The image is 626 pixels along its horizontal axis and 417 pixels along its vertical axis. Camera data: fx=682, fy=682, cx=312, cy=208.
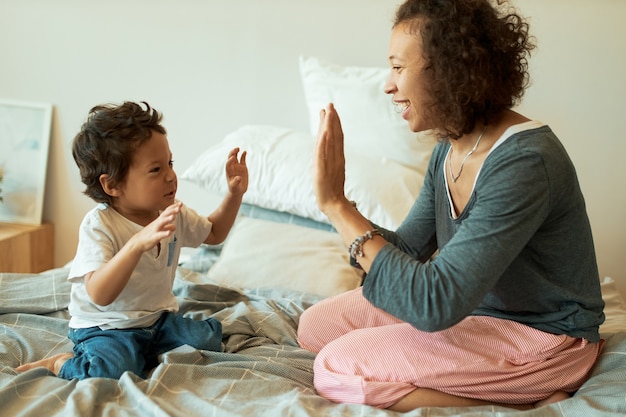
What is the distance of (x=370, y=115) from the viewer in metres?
2.23

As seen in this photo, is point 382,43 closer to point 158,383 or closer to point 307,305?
point 307,305

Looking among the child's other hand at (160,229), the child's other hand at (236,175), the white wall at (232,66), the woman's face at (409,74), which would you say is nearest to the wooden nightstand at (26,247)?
the white wall at (232,66)

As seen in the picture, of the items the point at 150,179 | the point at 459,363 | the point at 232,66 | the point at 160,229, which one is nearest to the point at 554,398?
the point at 459,363

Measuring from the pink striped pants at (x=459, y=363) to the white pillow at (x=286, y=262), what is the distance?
0.55 metres

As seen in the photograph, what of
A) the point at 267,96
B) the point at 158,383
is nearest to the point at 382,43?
the point at 267,96

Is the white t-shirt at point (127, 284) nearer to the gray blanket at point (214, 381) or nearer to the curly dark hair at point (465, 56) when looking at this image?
the gray blanket at point (214, 381)

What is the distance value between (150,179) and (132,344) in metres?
0.34

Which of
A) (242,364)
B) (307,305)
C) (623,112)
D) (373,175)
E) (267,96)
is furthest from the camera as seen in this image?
(267,96)

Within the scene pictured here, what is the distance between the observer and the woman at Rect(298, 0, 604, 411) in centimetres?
113

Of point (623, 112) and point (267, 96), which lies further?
point (267, 96)

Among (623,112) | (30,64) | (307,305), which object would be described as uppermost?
(623,112)

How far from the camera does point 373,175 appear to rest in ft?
6.72

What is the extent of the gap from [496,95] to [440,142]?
238mm

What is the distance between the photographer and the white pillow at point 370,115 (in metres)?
2.20
